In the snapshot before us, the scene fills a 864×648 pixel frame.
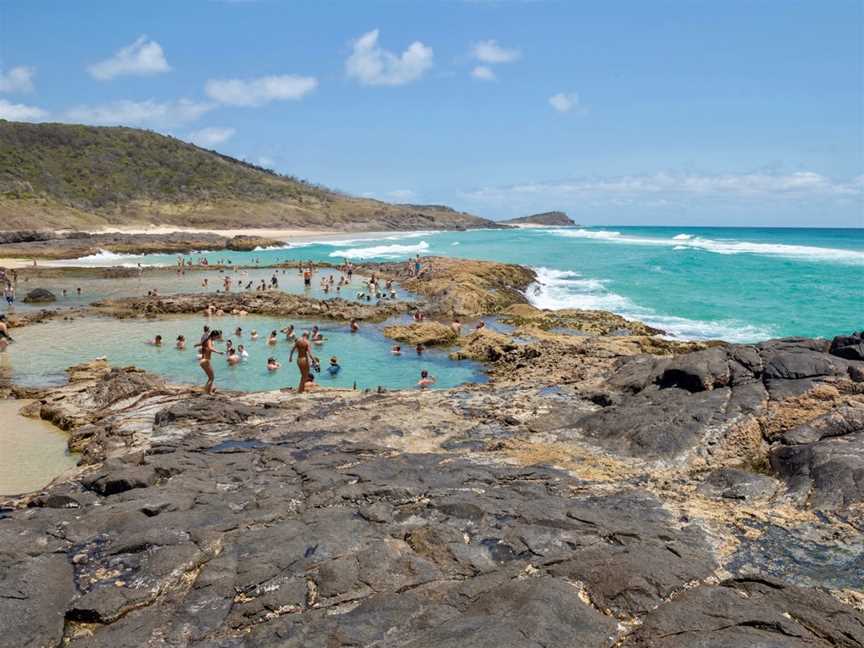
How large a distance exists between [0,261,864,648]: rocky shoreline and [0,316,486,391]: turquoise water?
4.36m

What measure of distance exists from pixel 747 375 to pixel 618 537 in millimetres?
7406

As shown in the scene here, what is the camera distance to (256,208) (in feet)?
367

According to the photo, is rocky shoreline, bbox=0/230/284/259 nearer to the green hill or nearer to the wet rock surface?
the green hill

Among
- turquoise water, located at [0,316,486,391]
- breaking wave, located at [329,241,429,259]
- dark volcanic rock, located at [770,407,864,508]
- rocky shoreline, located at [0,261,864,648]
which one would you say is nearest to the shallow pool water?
turquoise water, located at [0,316,486,391]

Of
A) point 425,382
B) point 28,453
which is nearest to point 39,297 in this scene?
point 28,453

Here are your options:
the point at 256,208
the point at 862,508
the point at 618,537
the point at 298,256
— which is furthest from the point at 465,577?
the point at 256,208

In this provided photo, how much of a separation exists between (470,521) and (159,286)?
128 feet

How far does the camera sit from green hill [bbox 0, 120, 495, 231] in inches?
3366

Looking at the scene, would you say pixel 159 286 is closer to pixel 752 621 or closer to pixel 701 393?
pixel 701 393

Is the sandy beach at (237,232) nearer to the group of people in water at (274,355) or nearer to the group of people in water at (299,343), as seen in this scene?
the group of people in water at (299,343)

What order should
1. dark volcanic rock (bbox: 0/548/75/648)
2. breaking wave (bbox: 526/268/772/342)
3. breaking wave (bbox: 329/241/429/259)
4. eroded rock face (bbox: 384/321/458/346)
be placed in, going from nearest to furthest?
dark volcanic rock (bbox: 0/548/75/648), eroded rock face (bbox: 384/321/458/346), breaking wave (bbox: 526/268/772/342), breaking wave (bbox: 329/241/429/259)

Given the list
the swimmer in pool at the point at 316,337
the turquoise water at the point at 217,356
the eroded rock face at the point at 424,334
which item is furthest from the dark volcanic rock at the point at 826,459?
the swimmer in pool at the point at 316,337

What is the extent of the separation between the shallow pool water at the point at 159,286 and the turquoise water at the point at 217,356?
26.1ft

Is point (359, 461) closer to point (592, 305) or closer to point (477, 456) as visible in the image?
point (477, 456)
